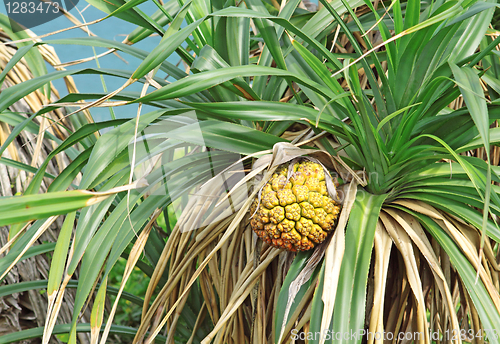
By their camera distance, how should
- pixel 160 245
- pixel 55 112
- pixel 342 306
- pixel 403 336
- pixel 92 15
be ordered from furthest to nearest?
1. pixel 92 15
2. pixel 55 112
3. pixel 160 245
4. pixel 403 336
5. pixel 342 306

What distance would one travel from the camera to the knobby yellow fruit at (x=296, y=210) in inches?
22.0

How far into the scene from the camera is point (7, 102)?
1.94 ft

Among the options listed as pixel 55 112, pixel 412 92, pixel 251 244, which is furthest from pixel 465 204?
pixel 55 112

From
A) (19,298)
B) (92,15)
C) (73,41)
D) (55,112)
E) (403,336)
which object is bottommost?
(19,298)

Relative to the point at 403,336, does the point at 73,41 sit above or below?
above

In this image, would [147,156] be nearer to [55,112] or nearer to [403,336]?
[403,336]

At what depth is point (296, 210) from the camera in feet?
1.83

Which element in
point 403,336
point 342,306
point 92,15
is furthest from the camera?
point 92,15

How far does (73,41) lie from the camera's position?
0.59m

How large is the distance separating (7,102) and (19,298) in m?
0.93

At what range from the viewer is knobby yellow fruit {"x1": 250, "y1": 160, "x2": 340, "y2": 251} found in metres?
0.56

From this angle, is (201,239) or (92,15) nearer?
(201,239)

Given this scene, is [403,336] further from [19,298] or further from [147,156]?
[19,298]

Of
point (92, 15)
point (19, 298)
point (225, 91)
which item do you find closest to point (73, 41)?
point (225, 91)
